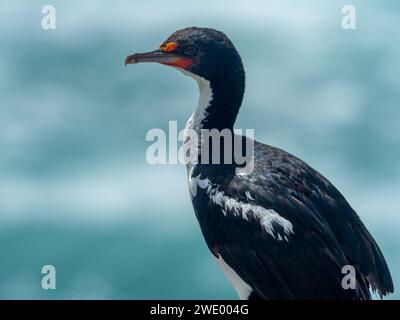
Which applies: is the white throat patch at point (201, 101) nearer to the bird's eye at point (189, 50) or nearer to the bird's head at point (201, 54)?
the bird's head at point (201, 54)

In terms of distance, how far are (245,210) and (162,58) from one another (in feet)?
5.76

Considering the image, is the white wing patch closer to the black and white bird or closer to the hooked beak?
the black and white bird

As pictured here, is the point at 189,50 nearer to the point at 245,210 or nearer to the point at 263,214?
the point at 245,210

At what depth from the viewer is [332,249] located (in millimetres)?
15508

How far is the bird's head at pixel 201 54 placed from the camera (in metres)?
16.3

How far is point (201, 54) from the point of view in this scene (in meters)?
16.3

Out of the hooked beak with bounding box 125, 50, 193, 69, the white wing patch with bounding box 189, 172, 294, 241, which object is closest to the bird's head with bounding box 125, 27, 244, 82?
the hooked beak with bounding box 125, 50, 193, 69

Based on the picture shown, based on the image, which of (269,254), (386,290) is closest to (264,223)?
(269,254)

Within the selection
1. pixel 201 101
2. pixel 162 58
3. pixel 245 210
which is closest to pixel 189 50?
pixel 162 58

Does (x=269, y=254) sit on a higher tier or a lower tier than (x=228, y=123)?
lower

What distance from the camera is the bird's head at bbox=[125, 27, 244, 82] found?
16266 millimetres
